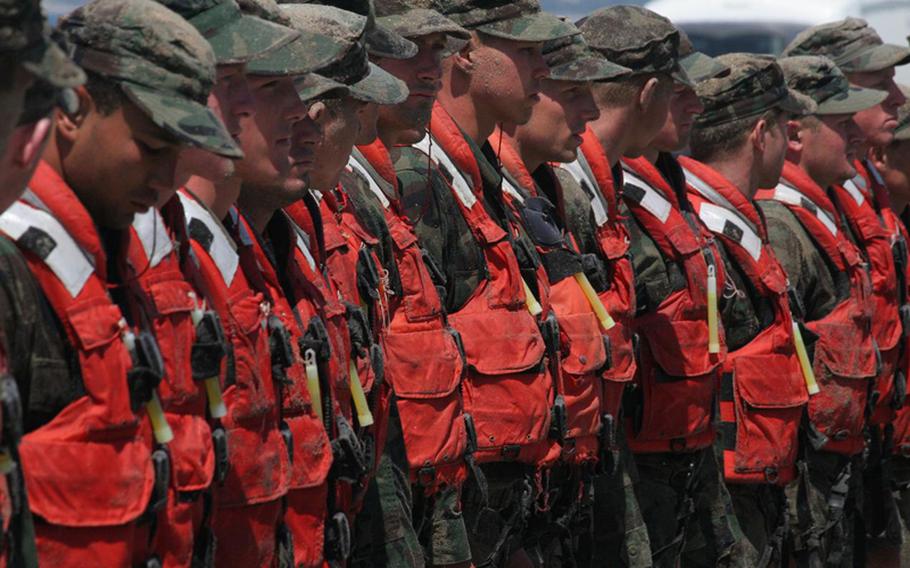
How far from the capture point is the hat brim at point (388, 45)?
21.9 feet

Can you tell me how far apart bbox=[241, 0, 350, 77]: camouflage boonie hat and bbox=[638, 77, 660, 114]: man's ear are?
281 cm

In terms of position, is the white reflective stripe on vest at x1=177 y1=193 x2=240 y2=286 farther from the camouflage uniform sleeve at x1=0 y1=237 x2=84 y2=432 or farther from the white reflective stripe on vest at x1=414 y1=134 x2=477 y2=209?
the white reflective stripe on vest at x1=414 y1=134 x2=477 y2=209

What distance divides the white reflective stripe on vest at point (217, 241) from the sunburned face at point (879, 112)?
645cm

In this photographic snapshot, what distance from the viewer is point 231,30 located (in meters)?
5.33

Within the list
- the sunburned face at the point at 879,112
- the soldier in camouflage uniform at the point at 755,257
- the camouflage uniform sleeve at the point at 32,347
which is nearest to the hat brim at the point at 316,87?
the camouflage uniform sleeve at the point at 32,347

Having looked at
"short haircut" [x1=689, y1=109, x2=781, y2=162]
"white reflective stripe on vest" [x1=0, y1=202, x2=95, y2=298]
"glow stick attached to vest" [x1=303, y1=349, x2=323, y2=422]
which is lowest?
"short haircut" [x1=689, y1=109, x2=781, y2=162]

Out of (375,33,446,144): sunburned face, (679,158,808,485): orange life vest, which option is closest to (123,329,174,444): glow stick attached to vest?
(375,33,446,144): sunburned face

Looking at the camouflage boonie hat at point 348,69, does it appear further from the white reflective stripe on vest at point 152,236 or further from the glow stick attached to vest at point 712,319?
the glow stick attached to vest at point 712,319

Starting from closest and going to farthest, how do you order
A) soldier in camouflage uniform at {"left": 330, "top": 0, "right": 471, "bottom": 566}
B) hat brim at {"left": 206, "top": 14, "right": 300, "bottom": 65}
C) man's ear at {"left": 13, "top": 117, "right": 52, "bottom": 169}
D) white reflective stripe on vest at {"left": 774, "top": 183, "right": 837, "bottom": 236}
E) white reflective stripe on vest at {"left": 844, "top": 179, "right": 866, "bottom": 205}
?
man's ear at {"left": 13, "top": 117, "right": 52, "bottom": 169} → hat brim at {"left": 206, "top": 14, "right": 300, "bottom": 65} → soldier in camouflage uniform at {"left": 330, "top": 0, "right": 471, "bottom": 566} → white reflective stripe on vest at {"left": 774, "top": 183, "right": 837, "bottom": 236} → white reflective stripe on vest at {"left": 844, "top": 179, "right": 866, "bottom": 205}

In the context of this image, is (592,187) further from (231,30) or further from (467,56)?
(231,30)

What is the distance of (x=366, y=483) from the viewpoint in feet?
19.9

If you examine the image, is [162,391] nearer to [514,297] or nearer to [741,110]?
[514,297]

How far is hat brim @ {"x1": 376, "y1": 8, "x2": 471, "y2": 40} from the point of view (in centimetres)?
698

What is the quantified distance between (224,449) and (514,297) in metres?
2.36
